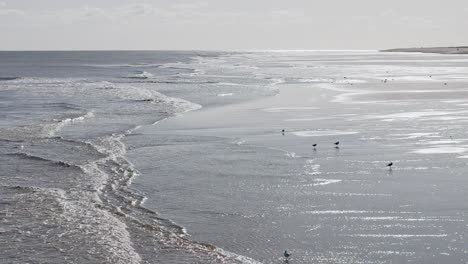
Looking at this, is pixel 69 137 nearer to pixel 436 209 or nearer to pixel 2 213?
pixel 2 213

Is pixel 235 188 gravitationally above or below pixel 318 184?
below

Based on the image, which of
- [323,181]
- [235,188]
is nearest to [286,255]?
[235,188]

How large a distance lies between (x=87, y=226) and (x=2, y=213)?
7.66 ft

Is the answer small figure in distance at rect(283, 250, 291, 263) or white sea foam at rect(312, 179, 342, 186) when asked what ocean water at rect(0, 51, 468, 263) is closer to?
white sea foam at rect(312, 179, 342, 186)

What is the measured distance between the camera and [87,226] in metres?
13.5

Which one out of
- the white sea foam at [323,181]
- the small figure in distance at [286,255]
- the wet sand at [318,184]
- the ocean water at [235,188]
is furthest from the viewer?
the white sea foam at [323,181]

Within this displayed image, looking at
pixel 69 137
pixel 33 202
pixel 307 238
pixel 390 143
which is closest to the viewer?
pixel 307 238

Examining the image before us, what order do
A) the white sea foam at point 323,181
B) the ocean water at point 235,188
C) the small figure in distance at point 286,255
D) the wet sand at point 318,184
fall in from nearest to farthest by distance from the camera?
the small figure in distance at point 286,255 < the ocean water at point 235,188 < the wet sand at point 318,184 < the white sea foam at point 323,181

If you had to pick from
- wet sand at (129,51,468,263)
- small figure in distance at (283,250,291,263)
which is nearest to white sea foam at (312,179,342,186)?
wet sand at (129,51,468,263)

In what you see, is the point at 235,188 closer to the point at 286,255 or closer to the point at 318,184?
the point at 318,184

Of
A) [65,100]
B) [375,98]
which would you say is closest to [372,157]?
[375,98]

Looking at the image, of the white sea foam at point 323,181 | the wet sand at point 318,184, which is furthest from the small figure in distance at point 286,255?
the white sea foam at point 323,181

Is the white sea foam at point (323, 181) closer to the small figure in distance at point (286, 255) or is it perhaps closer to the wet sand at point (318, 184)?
the wet sand at point (318, 184)

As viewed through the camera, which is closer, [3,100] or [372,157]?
[372,157]
